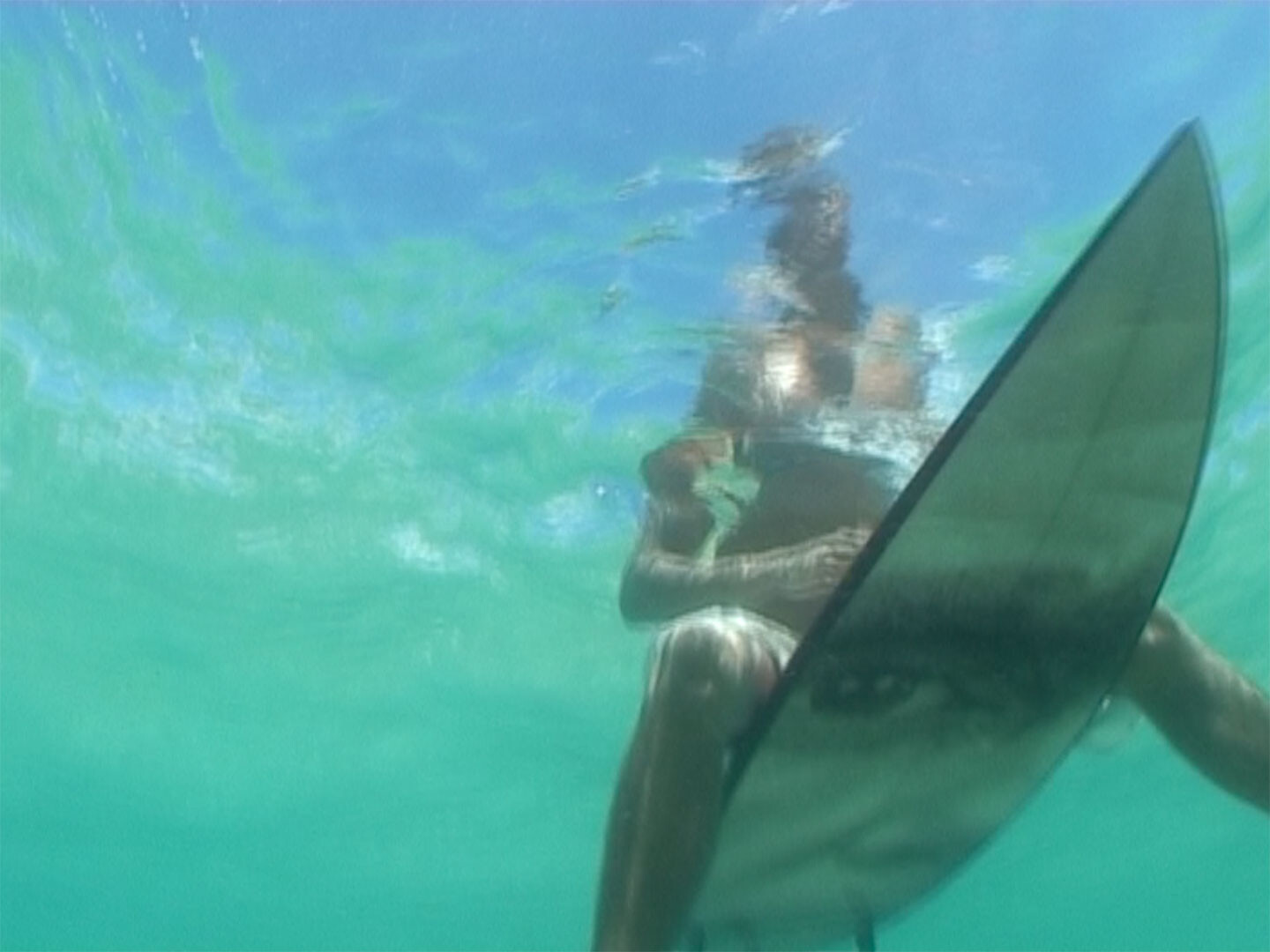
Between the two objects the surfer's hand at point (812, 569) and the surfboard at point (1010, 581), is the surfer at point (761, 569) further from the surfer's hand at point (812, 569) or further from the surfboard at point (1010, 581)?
the surfboard at point (1010, 581)

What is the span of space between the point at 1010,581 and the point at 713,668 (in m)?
1.06

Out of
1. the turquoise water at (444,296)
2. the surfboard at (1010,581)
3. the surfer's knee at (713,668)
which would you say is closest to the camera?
the surfboard at (1010,581)

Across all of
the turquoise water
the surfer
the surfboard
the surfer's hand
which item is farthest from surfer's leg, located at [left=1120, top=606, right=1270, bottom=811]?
the turquoise water

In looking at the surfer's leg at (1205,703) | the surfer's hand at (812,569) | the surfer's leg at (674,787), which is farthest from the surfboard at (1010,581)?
the surfer's hand at (812,569)

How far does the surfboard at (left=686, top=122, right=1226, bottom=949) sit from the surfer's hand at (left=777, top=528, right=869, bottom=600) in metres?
2.30

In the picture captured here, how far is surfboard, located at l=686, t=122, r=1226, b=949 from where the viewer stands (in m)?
4.18

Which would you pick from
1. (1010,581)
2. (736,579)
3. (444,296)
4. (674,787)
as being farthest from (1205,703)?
(444,296)

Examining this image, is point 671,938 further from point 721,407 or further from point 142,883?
point 142,883

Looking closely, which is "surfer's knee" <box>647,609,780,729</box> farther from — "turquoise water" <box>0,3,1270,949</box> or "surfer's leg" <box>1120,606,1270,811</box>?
"turquoise water" <box>0,3,1270,949</box>

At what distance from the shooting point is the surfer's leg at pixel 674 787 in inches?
186

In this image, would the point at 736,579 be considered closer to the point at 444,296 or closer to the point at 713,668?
the point at 713,668

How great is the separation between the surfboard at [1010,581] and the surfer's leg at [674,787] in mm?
146

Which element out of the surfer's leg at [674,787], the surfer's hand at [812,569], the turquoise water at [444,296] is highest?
the turquoise water at [444,296]

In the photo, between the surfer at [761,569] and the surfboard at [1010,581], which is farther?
the surfer at [761,569]
